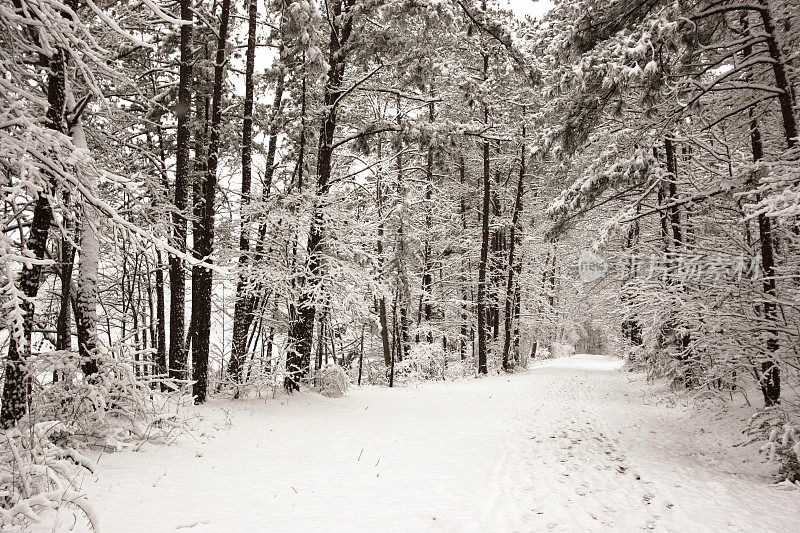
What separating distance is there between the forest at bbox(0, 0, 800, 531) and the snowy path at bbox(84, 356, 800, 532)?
25 cm

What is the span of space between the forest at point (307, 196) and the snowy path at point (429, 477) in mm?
245

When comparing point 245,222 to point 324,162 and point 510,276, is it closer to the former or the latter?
point 324,162

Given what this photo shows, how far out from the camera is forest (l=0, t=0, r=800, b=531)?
405 centimetres

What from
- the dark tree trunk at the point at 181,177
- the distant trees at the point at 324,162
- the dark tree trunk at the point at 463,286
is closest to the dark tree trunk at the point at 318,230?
the distant trees at the point at 324,162

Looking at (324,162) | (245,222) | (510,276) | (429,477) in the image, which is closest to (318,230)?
(245,222)

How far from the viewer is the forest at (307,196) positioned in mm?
4055

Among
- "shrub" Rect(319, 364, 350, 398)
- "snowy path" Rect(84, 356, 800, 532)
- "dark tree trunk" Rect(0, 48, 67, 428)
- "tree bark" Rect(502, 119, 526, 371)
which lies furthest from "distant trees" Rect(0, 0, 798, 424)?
"tree bark" Rect(502, 119, 526, 371)

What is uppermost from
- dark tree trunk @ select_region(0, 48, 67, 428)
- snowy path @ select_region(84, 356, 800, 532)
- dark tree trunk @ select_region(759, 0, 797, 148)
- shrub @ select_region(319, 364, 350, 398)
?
dark tree trunk @ select_region(759, 0, 797, 148)

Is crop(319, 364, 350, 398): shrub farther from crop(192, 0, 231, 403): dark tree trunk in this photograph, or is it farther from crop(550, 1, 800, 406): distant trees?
crop(550, 1, 800, 406): distant trees

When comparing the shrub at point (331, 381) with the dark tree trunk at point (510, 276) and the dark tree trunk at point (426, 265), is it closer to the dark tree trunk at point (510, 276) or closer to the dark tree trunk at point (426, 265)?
the dark tree trunk at point (426, 265)

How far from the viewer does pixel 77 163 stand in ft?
11.2

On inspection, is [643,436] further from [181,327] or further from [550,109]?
[181,327]

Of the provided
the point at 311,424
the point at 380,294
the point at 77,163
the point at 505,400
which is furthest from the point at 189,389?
the point at 505,400

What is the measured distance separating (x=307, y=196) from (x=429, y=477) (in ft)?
22.4
